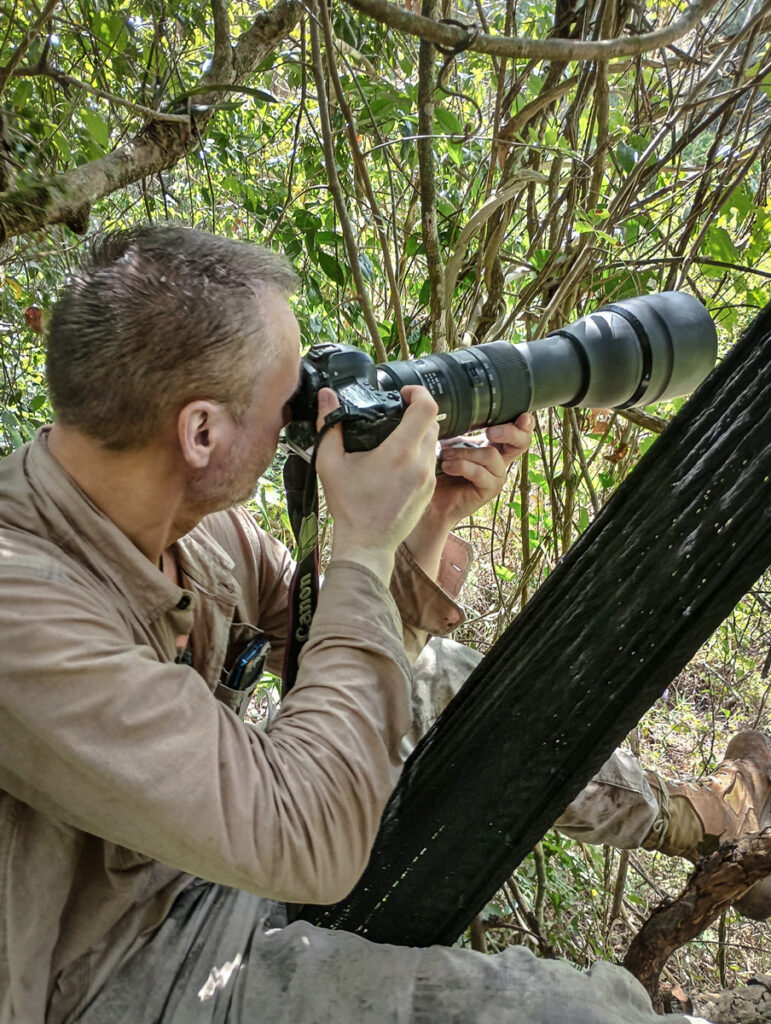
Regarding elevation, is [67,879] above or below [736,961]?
above

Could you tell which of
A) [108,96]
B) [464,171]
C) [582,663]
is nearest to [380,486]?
[582,663]

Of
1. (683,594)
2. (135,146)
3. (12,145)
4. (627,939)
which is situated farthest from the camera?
(627,939)

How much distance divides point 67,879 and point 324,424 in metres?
0.52

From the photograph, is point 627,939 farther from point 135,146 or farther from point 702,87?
point 135,146

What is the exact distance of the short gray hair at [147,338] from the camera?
36.0 inches

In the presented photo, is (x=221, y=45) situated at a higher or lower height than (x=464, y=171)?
lower

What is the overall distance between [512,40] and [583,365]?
0.46 m

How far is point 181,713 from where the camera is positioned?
2.59 ft

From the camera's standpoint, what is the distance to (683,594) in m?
0.83

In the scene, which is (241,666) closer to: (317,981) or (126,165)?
(317,981)

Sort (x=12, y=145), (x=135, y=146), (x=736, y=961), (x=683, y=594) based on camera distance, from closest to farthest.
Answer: (x=683, y=594), (x=12, y=145), (x=135, y=146), (x=736, y=961)

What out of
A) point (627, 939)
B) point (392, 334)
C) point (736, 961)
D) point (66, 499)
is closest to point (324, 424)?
point (66, 499)

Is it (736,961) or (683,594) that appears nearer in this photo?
(683,594)

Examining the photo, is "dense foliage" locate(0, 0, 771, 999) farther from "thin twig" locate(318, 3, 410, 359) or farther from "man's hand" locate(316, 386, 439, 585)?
"man's hand" locate(316, 386, 439, 585)
